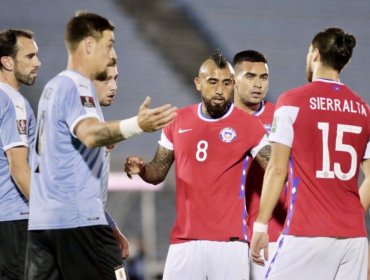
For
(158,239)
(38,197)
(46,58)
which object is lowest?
(158,239)

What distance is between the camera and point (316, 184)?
4.71m

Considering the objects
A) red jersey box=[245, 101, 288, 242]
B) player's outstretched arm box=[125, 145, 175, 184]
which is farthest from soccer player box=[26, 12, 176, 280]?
red jersey box=[245, 101, 288, 242]

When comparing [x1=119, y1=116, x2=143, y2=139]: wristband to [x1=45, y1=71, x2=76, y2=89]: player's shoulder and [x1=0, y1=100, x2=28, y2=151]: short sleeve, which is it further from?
[x1=0, y1=100, x2=28, y2=151]: short sleeve

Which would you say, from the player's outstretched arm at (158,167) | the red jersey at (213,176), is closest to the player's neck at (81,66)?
the player's outstretched arm at (158,167)

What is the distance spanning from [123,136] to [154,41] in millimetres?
8128

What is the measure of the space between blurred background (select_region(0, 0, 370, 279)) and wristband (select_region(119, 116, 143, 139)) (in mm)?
7505

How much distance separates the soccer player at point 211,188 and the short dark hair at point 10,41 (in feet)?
3.57

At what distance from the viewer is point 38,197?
14.6ft

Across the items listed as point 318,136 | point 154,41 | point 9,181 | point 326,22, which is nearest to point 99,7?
point 154,41

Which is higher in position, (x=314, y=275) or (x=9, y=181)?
(x=9, y=181)

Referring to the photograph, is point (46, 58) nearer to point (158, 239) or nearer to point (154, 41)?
point (154, 41)

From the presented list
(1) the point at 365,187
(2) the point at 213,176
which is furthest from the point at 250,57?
(1) the point at 365,187

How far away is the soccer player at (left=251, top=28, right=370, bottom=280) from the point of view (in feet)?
15.3

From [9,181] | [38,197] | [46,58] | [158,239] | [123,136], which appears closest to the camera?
[123,136]
